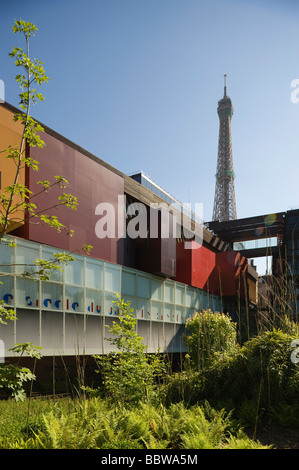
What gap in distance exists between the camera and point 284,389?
28.9 ft

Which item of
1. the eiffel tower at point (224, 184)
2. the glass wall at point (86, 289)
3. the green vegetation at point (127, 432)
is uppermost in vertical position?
the eiffel tower at point (224, 184)

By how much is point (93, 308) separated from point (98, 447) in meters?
13.9

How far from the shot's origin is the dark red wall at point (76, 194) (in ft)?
59.7

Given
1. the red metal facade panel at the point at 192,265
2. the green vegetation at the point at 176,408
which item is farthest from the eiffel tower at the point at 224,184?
the green vegetation at the point at 176,408

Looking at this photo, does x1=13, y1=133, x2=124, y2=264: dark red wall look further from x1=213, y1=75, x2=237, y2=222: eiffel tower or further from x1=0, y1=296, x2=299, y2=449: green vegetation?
x1=213, y1=75, x2=237, y2=222: eiffel tower

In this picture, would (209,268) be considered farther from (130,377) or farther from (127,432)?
(127,432)

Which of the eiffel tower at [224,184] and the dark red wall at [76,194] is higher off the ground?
the eiffel tower at [224,184]

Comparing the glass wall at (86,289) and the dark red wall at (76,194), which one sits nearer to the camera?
the glass wall at (86,289)

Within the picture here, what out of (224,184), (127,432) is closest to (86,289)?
(127,432)

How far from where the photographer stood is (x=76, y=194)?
20469mm

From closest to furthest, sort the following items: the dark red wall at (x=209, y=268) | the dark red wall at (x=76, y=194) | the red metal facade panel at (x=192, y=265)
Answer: the dark red wall at (x=76, y=194)
the red metal facade panel at (x=192, y=265)
the dark red wall at (x=209, y=268)

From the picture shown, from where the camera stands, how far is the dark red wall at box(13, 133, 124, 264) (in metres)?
18.2

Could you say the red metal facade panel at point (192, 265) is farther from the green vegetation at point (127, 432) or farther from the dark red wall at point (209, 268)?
the green vegetation at point (127, 432)
